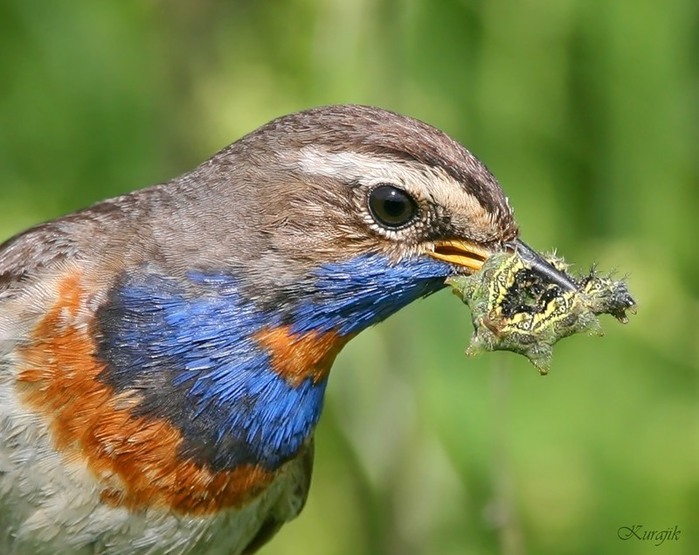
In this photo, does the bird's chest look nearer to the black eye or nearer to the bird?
the bird

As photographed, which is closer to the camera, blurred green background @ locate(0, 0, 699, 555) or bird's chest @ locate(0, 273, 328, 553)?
bird's chest @ locate(0, 273, 328, 553)

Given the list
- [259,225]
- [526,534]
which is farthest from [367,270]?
[526,534]

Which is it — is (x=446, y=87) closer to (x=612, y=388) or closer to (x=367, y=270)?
(x=612, y=388)

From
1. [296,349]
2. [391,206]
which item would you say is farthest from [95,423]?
[391,206]

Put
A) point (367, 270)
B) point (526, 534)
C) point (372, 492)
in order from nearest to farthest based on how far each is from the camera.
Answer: point (367, 270), point (526, 534), point (372, 492)

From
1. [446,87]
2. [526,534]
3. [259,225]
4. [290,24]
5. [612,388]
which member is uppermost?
[290,24]

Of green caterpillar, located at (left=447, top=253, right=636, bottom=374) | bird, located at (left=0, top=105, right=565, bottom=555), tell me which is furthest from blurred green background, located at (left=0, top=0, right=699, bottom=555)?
bird, located at (left=0, top=105, right=565, bottom=555)

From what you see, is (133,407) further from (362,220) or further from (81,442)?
(362,220)
